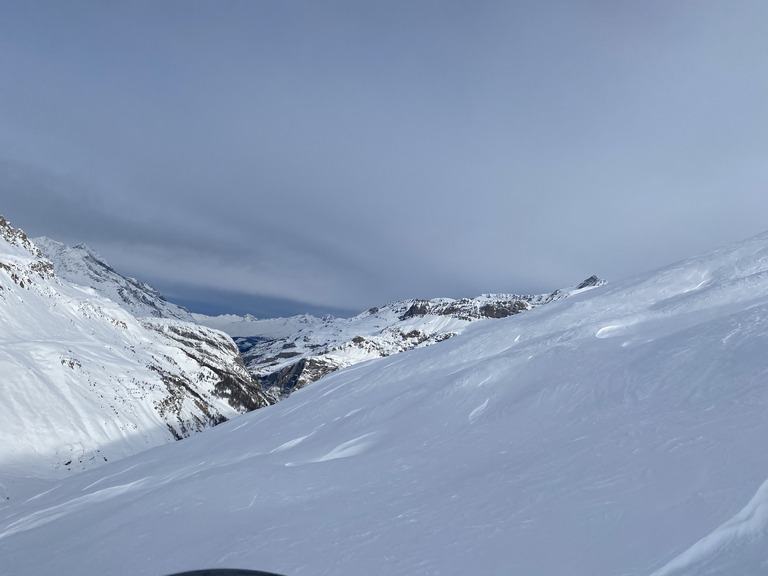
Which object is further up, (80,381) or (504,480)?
(80,381)

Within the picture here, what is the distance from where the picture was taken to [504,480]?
21.1 feet

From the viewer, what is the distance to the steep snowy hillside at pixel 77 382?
1391 inches

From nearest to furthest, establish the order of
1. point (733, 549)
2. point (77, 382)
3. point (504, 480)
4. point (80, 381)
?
point (733, 549)
point (504, 480)
point (77, 382)
point (80, 381)

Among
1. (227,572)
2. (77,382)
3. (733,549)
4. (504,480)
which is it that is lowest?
(733,549)

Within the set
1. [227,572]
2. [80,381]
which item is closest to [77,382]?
[80,381]

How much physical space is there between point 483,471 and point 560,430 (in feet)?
5.73

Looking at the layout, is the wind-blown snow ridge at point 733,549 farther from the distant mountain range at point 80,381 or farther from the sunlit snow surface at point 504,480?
the distant mountain range at point 80,381

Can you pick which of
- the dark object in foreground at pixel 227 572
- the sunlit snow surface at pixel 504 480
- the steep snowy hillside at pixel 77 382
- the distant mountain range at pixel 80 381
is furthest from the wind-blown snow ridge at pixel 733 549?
the steep snowy hillside at pixel 77 382

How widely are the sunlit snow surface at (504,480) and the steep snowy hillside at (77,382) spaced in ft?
88.8

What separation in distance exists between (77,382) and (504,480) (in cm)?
4959

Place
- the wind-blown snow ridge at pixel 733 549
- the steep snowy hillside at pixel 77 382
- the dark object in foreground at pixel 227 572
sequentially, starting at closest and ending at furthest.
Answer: the wind-blown snow ridge at pixel 733 549, the dark object in foreground at pixel 227 572, the steep snowy hillside at pixel 77 382

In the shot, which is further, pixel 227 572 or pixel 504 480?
pixel 504 480

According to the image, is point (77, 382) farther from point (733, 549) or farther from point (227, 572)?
point (733, 549)

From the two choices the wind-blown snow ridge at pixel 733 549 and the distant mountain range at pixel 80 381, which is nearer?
the wind-blown snow ridge at pixel 733 549
